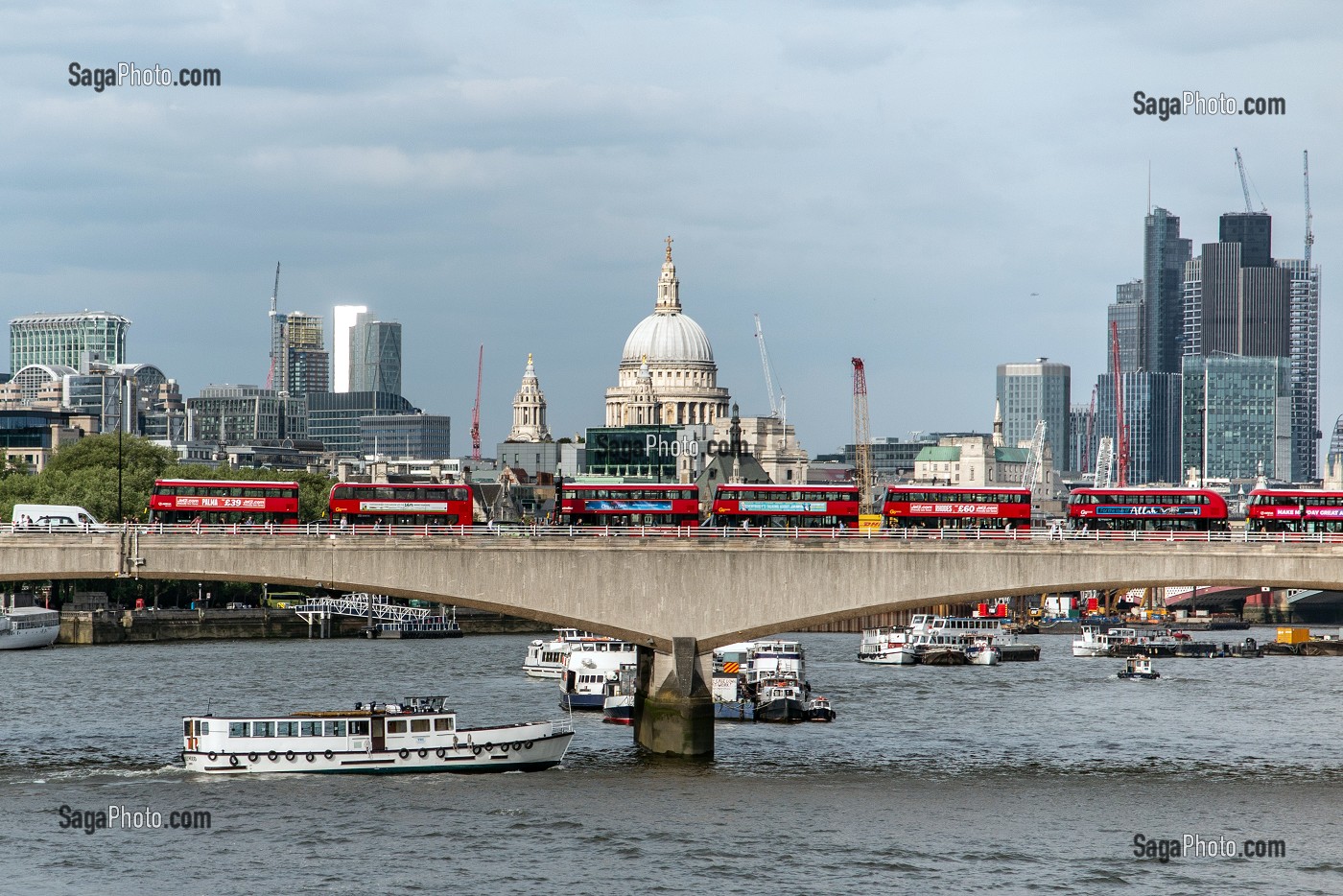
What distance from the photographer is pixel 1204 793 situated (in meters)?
66.6

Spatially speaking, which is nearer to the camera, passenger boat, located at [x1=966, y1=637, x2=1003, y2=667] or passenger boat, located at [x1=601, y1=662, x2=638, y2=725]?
passenger boat, located at [x1=601, y1=662, x2=638, y2=725]

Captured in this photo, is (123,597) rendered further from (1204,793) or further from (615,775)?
(1204,793)

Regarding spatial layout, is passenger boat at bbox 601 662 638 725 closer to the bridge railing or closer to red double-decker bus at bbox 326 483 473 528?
red double-decker bus at bbox 326 483 473 528

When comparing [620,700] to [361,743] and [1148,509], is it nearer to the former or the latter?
[361,743]

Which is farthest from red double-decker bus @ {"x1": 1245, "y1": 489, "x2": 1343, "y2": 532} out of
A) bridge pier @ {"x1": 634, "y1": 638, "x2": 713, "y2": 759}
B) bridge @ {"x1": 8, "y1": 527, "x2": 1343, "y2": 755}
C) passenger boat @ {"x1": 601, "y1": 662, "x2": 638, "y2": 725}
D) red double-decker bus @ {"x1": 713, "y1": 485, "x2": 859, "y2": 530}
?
bridge pier @ {"x1": 634, "y1": 638, "x2": 713, "y2": 759}

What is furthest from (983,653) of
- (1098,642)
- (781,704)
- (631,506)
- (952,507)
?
(631,506)

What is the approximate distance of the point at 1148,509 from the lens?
93.2 m

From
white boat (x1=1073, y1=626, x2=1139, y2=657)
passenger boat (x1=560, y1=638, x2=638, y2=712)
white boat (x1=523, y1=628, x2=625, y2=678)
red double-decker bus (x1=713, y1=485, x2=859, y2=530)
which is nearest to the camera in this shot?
red double-decker bus (x1=713, y1=485, x2=859, y2=530)

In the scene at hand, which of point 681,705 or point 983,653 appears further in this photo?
point 983,653

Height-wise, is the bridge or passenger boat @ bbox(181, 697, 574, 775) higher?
the bridge

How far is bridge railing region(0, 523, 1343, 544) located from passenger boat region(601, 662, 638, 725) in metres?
13.0

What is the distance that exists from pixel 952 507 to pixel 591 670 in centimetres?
2077

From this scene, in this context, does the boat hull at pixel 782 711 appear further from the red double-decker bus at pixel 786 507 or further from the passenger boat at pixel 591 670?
the red double-decker bus at pixel 786 507

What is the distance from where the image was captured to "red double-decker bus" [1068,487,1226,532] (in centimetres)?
9338
